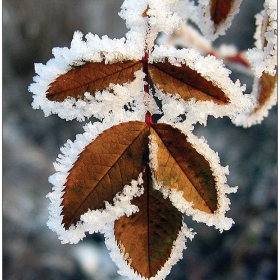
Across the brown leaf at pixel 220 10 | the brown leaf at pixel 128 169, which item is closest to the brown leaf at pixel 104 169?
the brown leaf at pixel 128 169

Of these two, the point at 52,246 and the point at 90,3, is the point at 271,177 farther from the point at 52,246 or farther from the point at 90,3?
the point at 90,3

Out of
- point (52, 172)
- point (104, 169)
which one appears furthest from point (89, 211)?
point (52, 172)

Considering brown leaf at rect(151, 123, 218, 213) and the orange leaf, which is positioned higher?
the orange leaf

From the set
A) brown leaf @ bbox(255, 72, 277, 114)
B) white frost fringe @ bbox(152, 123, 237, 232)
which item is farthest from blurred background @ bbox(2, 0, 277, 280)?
white frost fringe @ bbox(152, 123, 237, 232)

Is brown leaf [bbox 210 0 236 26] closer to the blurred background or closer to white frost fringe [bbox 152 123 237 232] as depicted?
white frost fringe [bbox 152 123 237 232]

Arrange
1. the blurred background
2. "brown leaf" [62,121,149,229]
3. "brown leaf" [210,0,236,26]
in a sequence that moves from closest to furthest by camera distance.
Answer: "brown leaf" [62,121,149,229], "brown leaf" [210,0,236,26], the blurred background

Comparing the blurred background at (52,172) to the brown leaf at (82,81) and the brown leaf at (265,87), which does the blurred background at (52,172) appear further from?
the brown leaf at (82,81)
